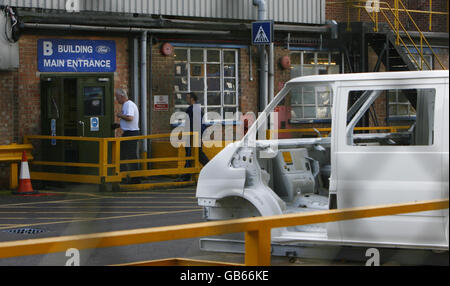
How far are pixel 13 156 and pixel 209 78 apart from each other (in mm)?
3794

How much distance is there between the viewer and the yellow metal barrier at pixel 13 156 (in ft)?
40.3

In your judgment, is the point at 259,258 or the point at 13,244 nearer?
the point at 13,244

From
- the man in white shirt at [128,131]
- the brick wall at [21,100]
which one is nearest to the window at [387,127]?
the man in white shirt at [128,131]

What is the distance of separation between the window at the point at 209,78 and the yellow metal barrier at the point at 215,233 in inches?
425

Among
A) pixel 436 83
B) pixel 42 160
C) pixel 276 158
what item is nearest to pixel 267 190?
pixel 276 158

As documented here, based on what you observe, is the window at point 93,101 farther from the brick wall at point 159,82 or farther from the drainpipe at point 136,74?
the brick wall at point 159,82

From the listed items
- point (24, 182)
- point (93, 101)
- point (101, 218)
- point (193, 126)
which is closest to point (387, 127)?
point (101, 218)

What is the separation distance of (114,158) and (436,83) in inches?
317

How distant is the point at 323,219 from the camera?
245 cm

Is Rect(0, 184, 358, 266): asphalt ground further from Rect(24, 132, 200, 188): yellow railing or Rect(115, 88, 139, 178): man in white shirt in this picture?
Rect(115, 88, 139, 178): man in white shirt

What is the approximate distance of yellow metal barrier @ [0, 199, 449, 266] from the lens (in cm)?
147

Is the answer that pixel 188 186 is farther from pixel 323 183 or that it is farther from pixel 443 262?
pixel 443 262

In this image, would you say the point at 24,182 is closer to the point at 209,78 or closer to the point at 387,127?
the point at 209,78
